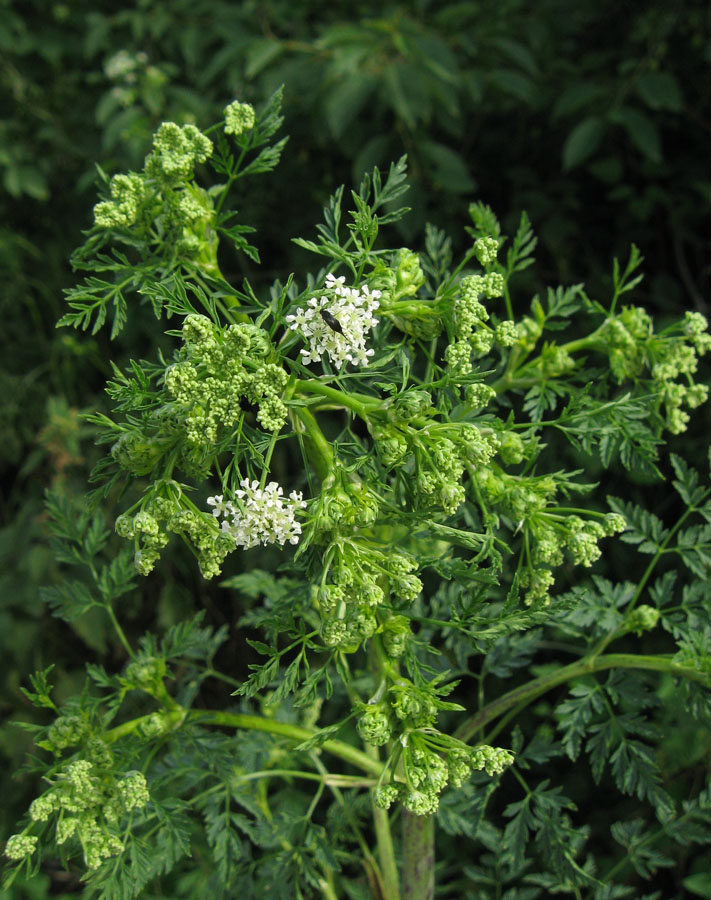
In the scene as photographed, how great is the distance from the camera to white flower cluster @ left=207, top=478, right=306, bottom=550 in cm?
96

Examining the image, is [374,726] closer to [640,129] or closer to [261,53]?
[640,129]

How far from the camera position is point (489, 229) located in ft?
4.19

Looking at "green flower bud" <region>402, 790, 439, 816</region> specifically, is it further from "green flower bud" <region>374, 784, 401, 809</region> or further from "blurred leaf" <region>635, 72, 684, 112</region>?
"blurred leaf" <region>635, 72, 684, 112</region>

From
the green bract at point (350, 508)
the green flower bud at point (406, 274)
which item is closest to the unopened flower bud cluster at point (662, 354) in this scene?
the green bract at point (350, 508)

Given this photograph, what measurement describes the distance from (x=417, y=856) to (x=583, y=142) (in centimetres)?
191

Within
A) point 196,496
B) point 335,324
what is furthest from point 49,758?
point 335,324

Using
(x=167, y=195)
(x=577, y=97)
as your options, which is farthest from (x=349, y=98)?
(x=167, y=195)

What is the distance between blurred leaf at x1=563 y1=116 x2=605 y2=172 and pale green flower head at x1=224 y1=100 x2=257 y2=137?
56.1 inches

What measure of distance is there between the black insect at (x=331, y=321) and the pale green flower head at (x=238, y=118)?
35 centimetres

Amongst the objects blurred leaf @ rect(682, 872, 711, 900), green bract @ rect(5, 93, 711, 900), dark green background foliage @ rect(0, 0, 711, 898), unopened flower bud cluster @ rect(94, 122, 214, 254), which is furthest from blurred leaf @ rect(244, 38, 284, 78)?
blurred leaf @ rect(682, 872, 711, 900)

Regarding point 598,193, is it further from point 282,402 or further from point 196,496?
point 282,402

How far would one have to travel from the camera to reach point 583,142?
241 centimetres

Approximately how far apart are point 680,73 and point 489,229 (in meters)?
1.81

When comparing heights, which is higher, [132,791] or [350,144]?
[350,144]
